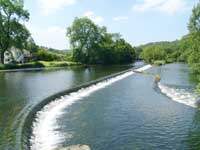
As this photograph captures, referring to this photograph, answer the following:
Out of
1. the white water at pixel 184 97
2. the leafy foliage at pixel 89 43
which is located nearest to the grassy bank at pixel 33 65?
the leafy foliage at pixel 89 43

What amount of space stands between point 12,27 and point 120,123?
5456 centimetres

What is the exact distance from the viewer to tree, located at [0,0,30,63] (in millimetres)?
64938

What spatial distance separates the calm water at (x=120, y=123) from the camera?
13492mm

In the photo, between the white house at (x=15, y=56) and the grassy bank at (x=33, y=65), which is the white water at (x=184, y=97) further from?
the white house at (x=15, y=56)

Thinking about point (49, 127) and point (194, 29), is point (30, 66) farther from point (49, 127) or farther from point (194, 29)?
point (49, 127)

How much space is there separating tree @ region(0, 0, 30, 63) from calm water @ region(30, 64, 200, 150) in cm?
4460

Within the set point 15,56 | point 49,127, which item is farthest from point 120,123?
point 15,56

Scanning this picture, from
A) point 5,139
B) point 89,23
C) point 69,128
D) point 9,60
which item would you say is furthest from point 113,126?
point 89,23

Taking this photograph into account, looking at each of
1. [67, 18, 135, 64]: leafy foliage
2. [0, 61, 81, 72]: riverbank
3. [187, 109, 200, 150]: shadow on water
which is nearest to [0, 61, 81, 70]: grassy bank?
[0, 61, 81, 72]: riverbank

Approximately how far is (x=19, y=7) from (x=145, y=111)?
54.2 m

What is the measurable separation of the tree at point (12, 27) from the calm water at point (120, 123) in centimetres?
4460

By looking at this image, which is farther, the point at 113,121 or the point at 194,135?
the point at 113,121

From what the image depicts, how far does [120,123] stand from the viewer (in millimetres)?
16984

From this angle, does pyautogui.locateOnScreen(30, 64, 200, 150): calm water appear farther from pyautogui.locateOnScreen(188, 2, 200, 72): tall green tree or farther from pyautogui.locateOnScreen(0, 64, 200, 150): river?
pyautogui.locateOnScreen(188, 2, 200, 72): tall green tree
